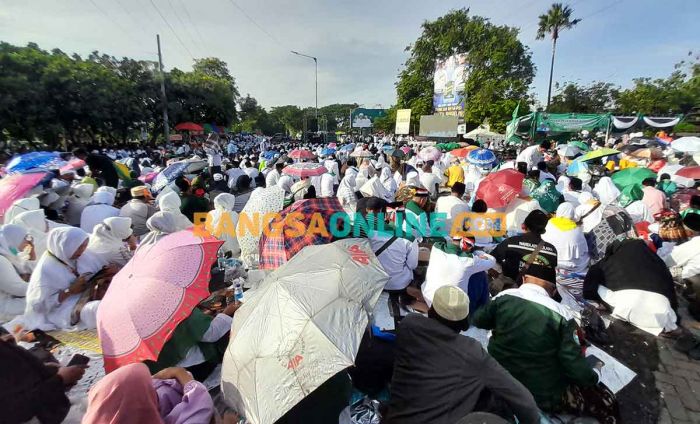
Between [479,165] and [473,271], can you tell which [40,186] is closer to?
[473,271]

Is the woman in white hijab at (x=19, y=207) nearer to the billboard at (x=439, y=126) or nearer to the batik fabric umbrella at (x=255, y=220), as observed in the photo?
the batik fabric umbrella at (x=255, y=220)

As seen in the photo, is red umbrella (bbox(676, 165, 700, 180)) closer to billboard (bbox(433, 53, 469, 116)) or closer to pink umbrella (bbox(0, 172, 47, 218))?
pink umbrella (bbox(0, 172, 47, 218))

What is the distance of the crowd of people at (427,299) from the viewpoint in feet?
6.06

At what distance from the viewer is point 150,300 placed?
2.34 metres

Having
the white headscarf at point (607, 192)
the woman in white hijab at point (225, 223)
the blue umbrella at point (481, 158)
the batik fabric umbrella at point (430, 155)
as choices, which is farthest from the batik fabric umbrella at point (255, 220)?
the batik fabric umbrella at point (430, 155)

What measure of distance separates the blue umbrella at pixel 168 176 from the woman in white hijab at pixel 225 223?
3.63 meters

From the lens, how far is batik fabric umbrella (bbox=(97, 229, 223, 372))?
7.23 ft

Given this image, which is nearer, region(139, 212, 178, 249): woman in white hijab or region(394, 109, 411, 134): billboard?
region(139, 212, 178, 249): woman in white hijab

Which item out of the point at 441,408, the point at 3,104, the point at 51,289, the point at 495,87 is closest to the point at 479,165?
the point at 441,408

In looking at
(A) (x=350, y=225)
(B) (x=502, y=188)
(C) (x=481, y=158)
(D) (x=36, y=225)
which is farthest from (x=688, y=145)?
(D) (x=36, y=225)

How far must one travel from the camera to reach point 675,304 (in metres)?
3.59

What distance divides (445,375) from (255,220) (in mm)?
3887

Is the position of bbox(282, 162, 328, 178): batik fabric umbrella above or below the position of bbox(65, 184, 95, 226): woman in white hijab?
above

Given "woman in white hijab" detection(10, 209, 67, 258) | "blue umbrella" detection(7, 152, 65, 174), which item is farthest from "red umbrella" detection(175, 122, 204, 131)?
"woman in white hijab" detection(10, 209, 67, 258)
